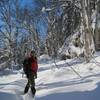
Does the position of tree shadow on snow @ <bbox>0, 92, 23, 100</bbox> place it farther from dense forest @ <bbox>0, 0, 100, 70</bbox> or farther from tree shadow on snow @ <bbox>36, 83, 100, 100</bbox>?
dense forest @ <bbox>0, 0, 100, 70</bbox>

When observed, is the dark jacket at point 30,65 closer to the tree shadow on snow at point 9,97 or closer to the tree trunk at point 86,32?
the tree shadow on snow at point 9,97

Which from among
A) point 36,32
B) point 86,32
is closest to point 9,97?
point 86,32

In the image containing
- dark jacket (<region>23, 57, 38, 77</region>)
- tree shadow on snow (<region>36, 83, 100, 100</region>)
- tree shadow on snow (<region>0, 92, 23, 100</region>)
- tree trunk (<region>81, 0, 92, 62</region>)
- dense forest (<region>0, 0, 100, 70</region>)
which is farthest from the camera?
dense forest (<region>0, 0, 100, 70</region>)

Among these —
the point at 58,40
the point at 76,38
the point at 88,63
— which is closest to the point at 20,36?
the point at 58,40

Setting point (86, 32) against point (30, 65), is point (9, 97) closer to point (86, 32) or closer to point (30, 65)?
point (30, 65)

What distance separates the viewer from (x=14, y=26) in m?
44.0

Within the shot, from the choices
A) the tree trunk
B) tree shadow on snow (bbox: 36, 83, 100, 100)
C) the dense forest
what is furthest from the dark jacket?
the dense forest

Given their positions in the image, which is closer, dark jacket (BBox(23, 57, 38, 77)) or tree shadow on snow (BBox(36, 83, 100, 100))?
tree shadow on snow (BBox(36, 83, 100, 100))

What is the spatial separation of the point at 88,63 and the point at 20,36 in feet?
88.5

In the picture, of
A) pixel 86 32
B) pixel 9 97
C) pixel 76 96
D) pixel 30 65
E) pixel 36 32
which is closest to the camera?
pixel 76 96

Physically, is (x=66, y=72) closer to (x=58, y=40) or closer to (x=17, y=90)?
(x=17, y=90)

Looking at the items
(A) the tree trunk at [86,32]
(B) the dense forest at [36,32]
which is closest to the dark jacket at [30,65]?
(A) the tree trunk at [86,32]

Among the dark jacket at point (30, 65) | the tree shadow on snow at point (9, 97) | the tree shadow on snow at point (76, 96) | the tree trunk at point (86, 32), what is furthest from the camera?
the tree trunk at point (86, 32)

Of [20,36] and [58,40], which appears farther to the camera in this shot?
[20,36]
